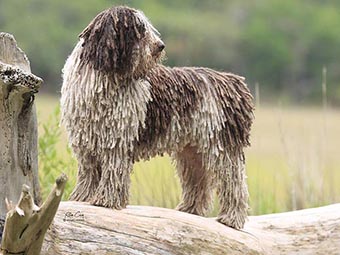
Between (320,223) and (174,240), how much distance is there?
785mm

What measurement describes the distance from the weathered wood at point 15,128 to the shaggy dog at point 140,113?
282mm

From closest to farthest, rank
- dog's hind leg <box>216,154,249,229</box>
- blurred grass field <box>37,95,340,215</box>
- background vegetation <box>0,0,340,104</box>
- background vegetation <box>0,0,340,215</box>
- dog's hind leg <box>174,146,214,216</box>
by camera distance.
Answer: dog's hind leg <box>216,154,249,229</box>
dog's hind leg <box>174,146,214,216</box>
blurred grass field <box>37,95,340,215</box>
background vegetation <box>0,0,340,215</box>
background vegetation <box>0,0,340,104</box>

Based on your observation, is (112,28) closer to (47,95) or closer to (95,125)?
(95,125)

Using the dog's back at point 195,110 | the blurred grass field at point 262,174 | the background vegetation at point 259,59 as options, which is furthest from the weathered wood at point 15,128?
the background vegetation at point 259,59

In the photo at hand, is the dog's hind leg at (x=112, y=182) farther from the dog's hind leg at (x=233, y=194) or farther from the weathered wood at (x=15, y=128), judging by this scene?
the dog's hind leg at (x=233, y=194)

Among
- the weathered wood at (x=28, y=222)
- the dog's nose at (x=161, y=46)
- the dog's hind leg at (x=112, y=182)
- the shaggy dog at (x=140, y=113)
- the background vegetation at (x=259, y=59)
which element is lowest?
the weathered wood at (x=28, y=222)

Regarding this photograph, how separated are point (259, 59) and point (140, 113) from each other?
12559 millimetres

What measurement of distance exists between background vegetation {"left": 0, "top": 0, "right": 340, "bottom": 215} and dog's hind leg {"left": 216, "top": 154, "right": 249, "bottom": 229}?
0.98 m

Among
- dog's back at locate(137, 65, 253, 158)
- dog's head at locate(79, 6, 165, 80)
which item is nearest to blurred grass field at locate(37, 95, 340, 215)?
dog's back at locate(137, 65, 253, 158)

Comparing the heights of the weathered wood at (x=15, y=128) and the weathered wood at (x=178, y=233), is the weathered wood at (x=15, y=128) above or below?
above

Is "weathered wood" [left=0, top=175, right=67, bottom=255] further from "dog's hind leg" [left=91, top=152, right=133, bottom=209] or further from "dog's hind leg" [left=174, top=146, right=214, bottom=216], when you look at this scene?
"dog's hind leg" [left=174, top=146, right=214, bottom=216]

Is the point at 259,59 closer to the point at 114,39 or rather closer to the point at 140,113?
the point at 140,113

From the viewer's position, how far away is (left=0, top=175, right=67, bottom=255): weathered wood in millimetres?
2389

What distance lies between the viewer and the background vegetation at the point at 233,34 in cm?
1244
